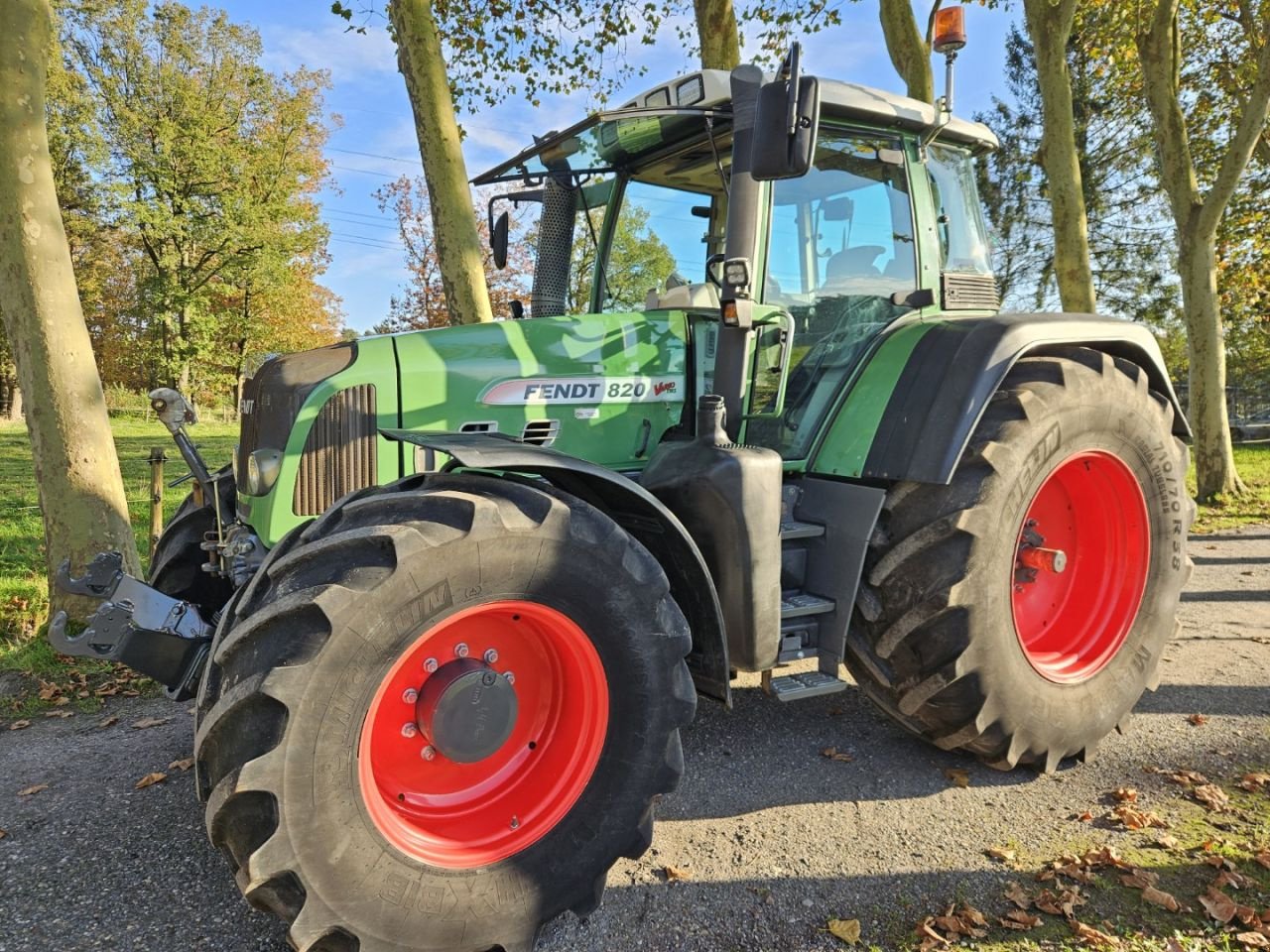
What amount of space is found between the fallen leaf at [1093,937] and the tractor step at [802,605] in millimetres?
1192

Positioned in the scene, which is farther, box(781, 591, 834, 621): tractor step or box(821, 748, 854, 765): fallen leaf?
box(821, 748, 854, 765): fallen leaf

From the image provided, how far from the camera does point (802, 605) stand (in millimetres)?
3051

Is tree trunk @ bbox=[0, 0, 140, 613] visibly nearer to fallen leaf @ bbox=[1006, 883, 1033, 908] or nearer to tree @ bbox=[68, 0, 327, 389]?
fallen leaf @ bbox=[1006, 883, 1033, 908]

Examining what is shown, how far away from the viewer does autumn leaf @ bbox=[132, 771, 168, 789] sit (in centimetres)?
323

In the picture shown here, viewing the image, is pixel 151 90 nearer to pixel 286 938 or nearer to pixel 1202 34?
pixel 1202 34

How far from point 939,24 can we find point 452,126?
427 cm

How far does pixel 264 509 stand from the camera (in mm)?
2883

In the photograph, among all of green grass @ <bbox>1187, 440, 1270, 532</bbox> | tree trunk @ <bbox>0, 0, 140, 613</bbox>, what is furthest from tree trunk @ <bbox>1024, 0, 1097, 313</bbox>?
tree trunk @ <bbox>0, 0, 140, 613</bbox>

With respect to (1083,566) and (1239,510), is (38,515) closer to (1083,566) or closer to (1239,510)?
(1083,566)

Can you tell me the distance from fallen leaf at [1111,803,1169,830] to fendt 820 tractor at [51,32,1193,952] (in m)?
0.34

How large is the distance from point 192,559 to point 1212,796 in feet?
13.6

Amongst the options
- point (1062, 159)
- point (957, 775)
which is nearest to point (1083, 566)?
point (957, 775)

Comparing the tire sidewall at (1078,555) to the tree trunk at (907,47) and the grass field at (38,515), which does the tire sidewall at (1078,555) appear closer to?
the grass field at (38,515)

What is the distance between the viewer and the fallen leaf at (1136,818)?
9.49 feet
